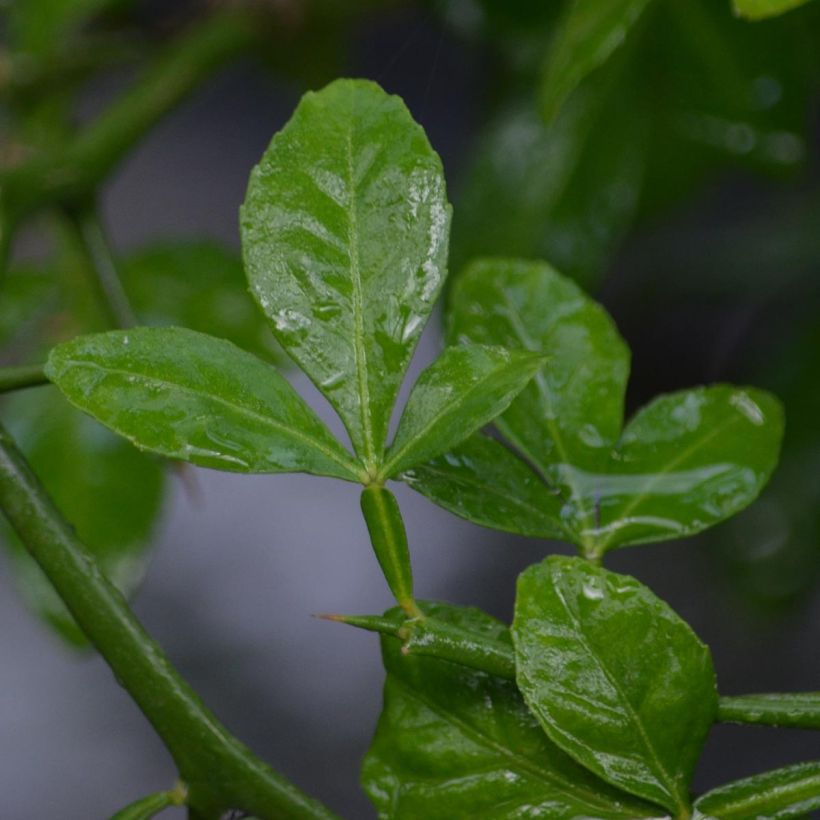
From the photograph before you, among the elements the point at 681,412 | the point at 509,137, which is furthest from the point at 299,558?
the point at 681,412

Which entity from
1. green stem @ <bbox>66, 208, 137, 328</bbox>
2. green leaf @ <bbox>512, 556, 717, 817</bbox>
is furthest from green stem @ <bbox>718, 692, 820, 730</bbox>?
green stem @ <bbox>66, 208, 137, 328</bbox>

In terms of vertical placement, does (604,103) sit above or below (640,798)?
above

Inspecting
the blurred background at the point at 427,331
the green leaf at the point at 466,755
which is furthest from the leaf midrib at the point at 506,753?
the blurred background at the point at 427,331

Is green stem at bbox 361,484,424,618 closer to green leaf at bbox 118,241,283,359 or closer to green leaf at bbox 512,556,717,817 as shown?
green leaf at bbox 512,556,717,817

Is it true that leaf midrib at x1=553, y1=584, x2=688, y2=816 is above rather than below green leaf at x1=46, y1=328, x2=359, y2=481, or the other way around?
below

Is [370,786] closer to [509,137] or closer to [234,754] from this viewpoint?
[234,754]

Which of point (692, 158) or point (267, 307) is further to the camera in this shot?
point (692, 158)

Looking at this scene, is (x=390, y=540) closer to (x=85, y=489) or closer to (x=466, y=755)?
(x=466, y=755)
